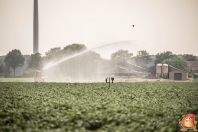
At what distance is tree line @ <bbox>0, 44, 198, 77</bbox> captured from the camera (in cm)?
6888

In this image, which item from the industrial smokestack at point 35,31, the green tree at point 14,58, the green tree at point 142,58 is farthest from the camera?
the green tree at point 142,58

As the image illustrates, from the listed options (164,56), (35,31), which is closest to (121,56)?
(164,56)

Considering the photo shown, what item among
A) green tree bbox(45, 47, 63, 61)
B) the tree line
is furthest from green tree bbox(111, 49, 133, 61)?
green tree bbox(45, 47, 63, 61)

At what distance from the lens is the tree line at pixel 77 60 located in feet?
226

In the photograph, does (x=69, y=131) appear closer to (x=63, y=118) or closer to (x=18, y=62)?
(x=63, y=118)

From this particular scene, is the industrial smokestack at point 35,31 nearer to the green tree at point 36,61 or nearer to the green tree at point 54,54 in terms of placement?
the green tree at point 36,61

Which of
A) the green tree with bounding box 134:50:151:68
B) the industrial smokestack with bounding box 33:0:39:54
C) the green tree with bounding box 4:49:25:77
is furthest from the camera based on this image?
the green tree with bounding box 134:50:151:68

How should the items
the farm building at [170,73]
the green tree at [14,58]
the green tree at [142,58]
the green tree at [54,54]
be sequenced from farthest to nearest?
1. the green tree at [142,58]
2. the green tree at [14,58]
3. the green tree at [54,54]
4. the farm building at [170,73]

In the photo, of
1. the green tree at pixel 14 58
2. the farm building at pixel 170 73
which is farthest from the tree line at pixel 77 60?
the farm building at pixel 170 73

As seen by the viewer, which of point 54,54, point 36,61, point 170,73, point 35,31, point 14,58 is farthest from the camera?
point 14,58

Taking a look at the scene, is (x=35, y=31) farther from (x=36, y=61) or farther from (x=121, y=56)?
(x=121, y=56)

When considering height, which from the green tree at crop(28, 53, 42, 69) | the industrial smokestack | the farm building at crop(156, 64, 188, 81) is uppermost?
the industrial smokestack

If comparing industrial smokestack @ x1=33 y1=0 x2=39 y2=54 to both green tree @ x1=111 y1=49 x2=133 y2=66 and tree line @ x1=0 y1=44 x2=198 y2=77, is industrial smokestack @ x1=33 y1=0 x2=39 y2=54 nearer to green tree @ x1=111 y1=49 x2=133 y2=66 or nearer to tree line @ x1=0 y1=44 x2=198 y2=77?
tree line @ x1=0 y1=44 x2=198 y2=77

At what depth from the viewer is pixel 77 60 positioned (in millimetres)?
68188
